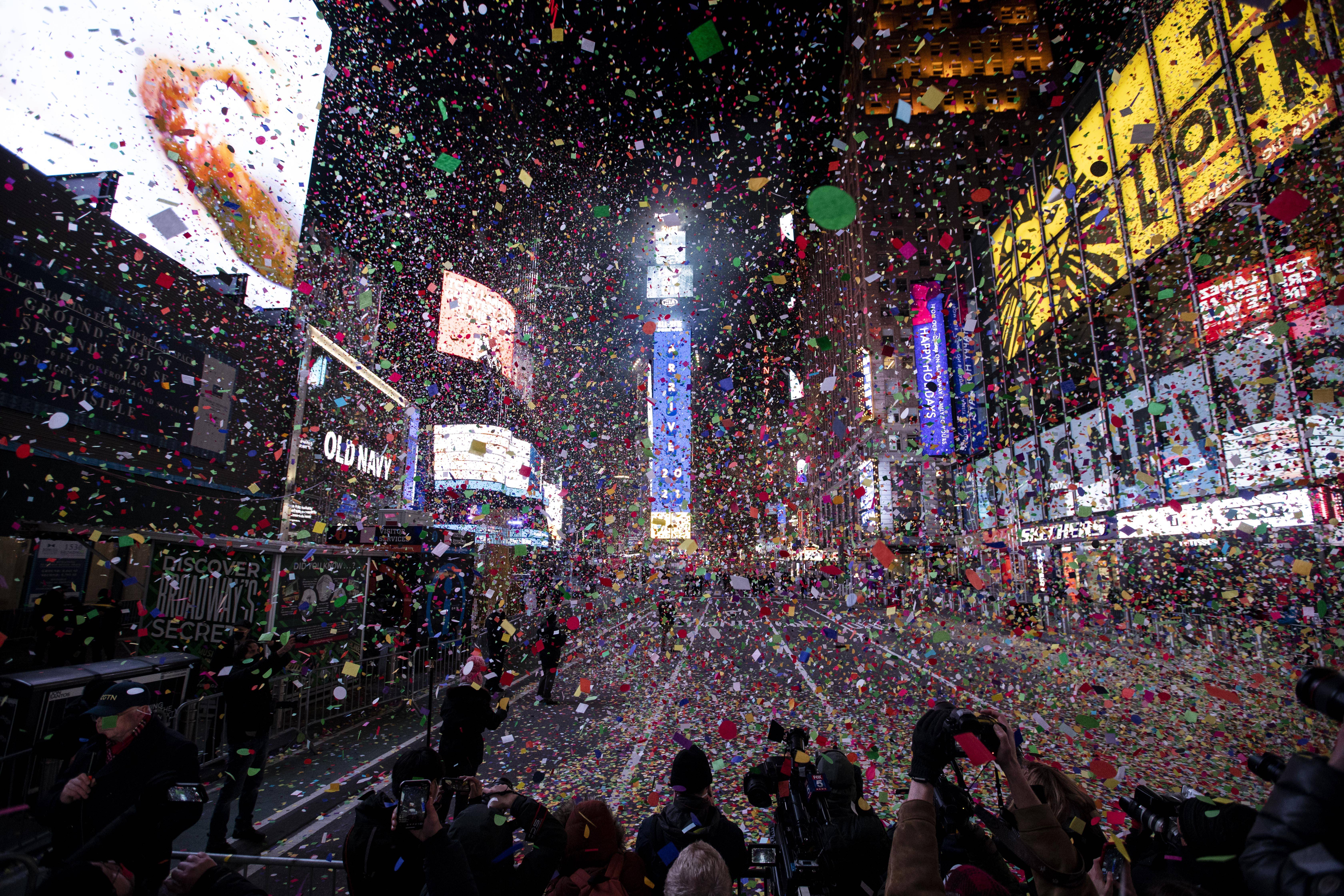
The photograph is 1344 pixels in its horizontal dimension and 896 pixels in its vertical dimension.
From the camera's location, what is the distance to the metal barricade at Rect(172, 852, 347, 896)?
11.1 feet

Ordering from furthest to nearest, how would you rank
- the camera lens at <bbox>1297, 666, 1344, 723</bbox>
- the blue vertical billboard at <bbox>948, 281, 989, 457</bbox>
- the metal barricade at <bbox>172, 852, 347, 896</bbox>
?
the blue vertical billboard at <bbox>948, 281, 989, 457</bbox> → the metal barricade at <bbox>172, 852, 347, 896</bbox> → the camera lens at <bbox>1297, 666, 1344, 723</bbox>

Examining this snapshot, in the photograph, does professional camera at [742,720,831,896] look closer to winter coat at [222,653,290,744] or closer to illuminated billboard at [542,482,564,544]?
winter coat at [222,653,290,744]

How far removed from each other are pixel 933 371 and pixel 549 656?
33.7 meters

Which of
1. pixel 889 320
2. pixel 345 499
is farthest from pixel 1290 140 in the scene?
pixel 889 320

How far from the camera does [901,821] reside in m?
1.82

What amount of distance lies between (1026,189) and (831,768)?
33.8m

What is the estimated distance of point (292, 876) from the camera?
4.22 m

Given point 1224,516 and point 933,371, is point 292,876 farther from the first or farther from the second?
point 933,371

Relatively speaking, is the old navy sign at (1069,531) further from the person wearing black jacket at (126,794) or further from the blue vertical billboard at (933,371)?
the person wearing black jacket at (126,794)

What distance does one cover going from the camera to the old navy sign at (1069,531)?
21.9m

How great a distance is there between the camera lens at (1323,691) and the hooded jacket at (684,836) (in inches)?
89.3

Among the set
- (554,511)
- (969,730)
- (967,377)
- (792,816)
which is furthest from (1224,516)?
(554,511)

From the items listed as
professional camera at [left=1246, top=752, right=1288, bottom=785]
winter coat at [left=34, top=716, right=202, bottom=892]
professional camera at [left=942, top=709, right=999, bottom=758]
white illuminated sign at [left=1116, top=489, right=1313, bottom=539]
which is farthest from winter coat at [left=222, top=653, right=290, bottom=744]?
white illuminated sign at [left=1116, top=489, right=1313, bottom=539]

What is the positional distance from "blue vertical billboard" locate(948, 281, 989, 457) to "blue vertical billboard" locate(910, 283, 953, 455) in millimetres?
449
